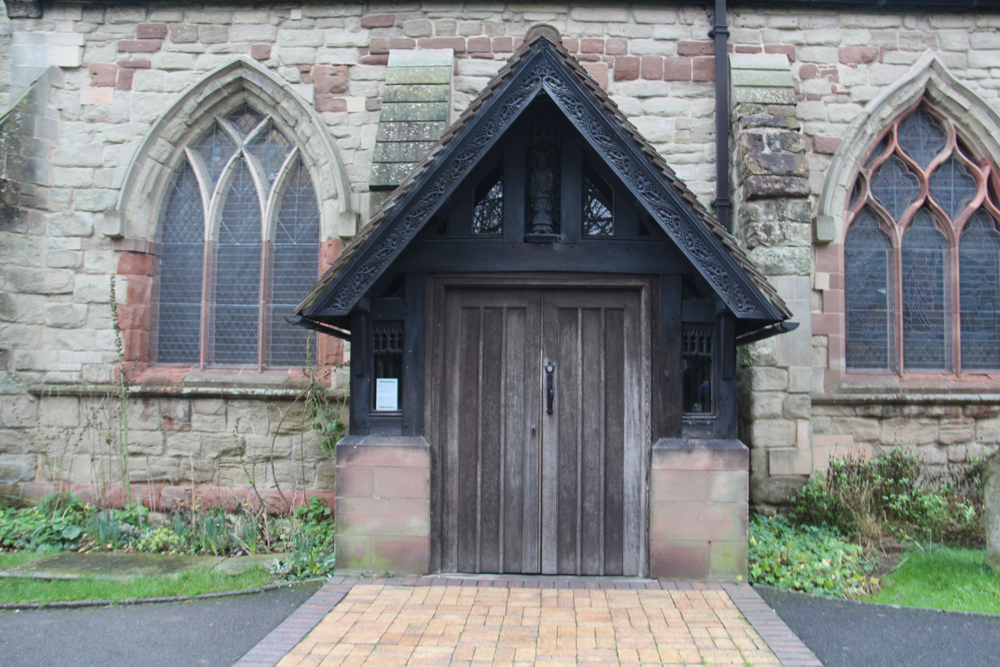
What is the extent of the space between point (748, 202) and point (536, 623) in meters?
4.16

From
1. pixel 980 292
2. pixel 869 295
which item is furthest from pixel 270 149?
pixel 980 292

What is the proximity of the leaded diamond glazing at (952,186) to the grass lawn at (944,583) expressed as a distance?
3863mm

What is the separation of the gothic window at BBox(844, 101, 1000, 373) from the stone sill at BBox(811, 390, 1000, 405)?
0.42 metres

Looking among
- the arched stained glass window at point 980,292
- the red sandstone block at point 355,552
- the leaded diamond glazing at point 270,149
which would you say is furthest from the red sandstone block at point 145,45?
the arched stained glass window at point 980,292

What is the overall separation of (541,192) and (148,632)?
403cm

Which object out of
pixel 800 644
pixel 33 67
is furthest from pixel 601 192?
pixel 33 67

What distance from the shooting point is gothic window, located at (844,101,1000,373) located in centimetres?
676

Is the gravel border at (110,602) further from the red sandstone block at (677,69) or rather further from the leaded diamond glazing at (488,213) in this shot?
the red sandstone block at (677,69)

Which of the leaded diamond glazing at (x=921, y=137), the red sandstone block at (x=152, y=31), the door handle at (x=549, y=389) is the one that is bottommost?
the door handle at (x=549, y=389)

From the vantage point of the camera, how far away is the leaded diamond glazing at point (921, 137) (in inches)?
271

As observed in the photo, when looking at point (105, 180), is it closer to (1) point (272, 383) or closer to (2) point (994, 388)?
(1) point (272, 383)

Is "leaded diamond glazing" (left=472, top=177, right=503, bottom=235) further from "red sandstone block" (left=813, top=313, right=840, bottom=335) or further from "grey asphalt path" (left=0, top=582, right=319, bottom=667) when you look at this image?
"red sandstone block" (left=813, top=313, right=840, bottom=335)

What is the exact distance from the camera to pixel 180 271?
22.6 ft

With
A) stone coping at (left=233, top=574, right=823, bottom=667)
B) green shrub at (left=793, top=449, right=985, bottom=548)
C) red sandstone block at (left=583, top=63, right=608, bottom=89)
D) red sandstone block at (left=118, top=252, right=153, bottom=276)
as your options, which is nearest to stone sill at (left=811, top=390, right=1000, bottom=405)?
green shrub at (left=793, top=449, right=985, bottom=548)
